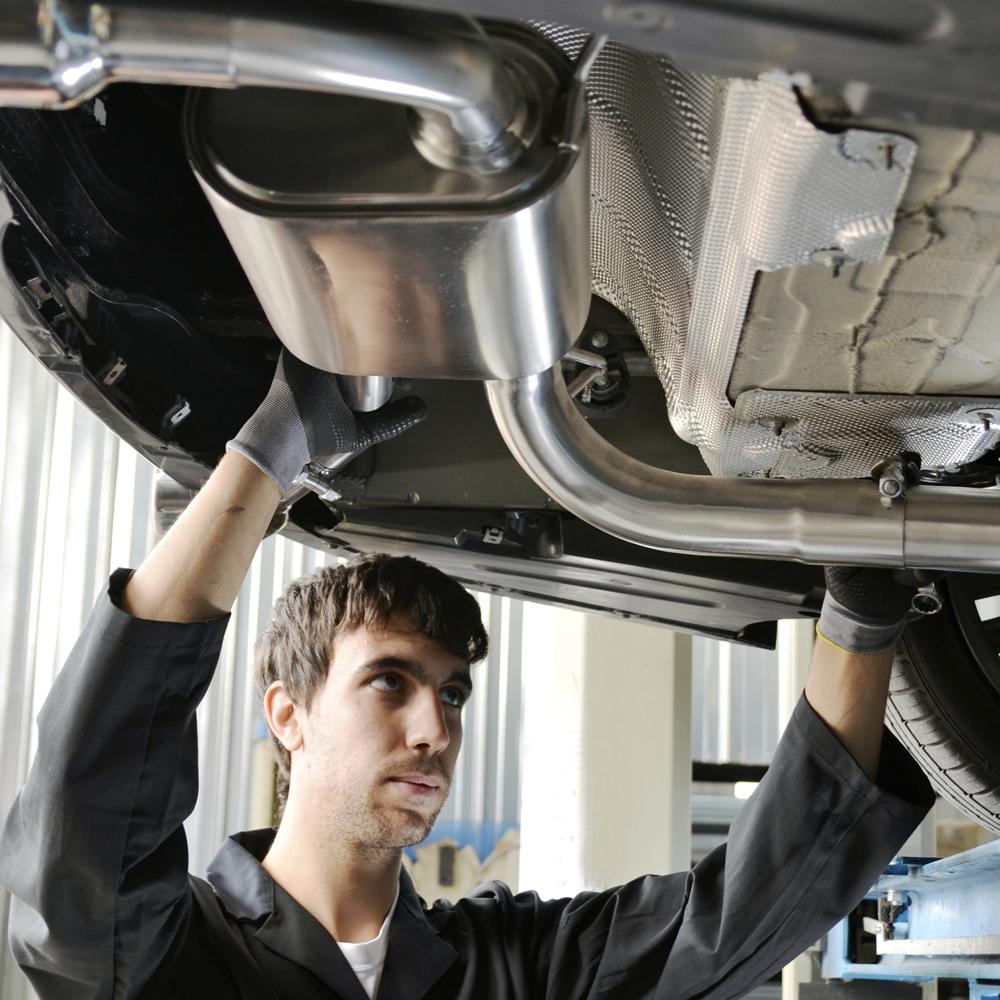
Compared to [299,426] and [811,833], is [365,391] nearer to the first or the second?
[299,426]

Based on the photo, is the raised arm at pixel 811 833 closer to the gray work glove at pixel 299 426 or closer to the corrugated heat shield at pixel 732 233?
the corrugated heat shield at pixel 732 233

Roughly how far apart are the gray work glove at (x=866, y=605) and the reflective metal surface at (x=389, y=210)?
0.55m

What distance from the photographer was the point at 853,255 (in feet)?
2.20

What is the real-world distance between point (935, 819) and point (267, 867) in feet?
9.80

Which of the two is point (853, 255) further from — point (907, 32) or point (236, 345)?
point (236, 345)

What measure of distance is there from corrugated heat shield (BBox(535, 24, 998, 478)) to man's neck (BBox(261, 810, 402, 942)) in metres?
0.66

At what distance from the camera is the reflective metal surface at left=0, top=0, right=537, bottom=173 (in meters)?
0.51

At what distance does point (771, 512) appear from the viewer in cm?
95

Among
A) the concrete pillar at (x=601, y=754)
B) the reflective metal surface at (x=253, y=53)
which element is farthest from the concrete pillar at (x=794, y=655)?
the reflective metal surface at (x=253, y=53)

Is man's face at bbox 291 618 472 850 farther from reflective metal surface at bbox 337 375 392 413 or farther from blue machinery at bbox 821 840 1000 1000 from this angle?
blue machinery at bbox 821 840 1000 1000

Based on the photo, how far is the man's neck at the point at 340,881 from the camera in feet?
4.57

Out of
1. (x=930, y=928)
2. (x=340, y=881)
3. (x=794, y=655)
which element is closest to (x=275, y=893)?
A: (x=340, y=881)

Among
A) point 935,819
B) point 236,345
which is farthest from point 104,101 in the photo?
point 935,819

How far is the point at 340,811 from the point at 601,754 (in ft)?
5.59
